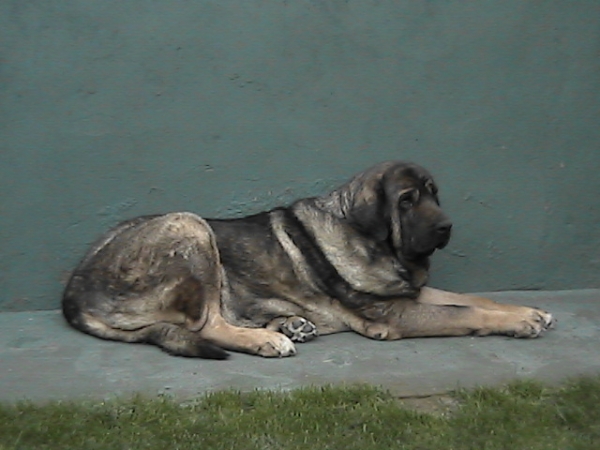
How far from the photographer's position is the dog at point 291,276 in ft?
18.4

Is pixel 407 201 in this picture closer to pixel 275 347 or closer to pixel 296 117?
pixel 296 117

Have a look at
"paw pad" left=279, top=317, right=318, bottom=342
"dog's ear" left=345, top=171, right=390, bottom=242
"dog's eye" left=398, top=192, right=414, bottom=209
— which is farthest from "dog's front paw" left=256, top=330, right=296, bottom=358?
"dog's eye" left=398, top=192, right=414, bottom=209

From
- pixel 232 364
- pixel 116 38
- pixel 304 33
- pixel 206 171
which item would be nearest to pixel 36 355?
pixel 232 364

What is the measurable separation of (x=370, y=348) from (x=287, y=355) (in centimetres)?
57

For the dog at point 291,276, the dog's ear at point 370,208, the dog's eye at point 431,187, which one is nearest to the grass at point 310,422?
the dog at point 291,276

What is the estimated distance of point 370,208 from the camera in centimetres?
589

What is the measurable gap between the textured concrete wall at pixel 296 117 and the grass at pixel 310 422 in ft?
6.95

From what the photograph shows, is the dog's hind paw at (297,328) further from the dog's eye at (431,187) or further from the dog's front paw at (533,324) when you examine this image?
the dog's front paw at (533,324)

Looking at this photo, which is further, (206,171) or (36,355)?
(206,171)

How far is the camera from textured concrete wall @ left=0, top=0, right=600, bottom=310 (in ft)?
20.2

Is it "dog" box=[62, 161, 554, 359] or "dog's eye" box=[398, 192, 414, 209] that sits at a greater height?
"dog's eye" box=[398, 192, 414, 209]

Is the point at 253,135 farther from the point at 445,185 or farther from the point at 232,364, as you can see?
the point at 232,364

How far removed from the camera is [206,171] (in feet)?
20.9

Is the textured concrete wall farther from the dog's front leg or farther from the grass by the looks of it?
the grass
